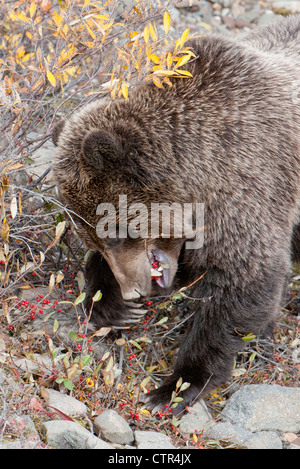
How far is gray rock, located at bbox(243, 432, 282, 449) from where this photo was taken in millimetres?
4035

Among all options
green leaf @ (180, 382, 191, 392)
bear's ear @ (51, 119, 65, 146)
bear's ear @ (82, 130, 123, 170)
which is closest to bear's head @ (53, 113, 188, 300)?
bear's ear @ (82, 130, 123, 170)

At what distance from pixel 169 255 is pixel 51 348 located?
1070 mm

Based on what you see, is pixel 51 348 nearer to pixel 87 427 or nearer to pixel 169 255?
pixel 87 427

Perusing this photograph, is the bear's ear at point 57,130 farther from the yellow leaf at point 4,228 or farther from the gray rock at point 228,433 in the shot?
the gray rock at point 228,433

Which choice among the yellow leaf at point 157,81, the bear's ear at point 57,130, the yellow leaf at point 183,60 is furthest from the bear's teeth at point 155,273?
the yellow leaf at point 183,60

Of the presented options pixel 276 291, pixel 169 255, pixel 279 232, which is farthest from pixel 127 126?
pixel 276 291

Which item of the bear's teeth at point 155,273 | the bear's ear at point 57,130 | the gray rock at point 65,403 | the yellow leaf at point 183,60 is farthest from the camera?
the bear's ear at point 57,130

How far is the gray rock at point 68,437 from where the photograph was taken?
347cm

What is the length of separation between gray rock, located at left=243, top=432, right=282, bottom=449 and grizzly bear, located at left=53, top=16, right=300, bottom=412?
591mm

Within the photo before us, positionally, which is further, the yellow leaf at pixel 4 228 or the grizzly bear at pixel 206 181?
the grizzly bear at pixel 206 181

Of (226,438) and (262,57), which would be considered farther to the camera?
(262,57)

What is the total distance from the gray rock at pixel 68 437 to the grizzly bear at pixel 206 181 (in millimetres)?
1035

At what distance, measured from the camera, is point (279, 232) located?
443 centimetres
